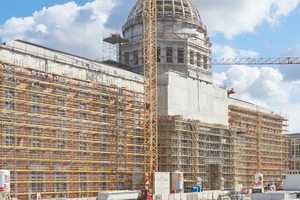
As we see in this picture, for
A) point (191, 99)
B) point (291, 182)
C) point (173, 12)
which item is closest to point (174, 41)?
point (173, 12)

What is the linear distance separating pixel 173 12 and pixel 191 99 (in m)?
20.5

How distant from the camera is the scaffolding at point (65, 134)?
62125 millimetres

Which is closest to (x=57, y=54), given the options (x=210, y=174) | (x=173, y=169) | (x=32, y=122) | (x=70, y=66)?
(x=70, y=66)

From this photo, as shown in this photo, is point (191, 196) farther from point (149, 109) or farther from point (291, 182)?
point (291, 182)

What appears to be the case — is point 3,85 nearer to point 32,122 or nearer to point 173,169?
point 32,122

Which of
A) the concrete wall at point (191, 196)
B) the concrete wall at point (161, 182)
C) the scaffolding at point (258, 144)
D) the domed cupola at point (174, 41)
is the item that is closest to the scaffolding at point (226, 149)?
the scaffolding at point (258, 144)

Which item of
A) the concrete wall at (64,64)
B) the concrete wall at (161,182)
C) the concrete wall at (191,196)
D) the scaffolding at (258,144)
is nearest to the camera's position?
the concrete wall at (64,64)

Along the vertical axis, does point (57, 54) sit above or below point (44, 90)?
above

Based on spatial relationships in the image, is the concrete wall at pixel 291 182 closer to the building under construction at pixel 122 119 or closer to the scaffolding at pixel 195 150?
the building under construction at pixel 122 119

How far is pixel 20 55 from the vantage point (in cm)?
6462

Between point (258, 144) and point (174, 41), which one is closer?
point (174, 41)

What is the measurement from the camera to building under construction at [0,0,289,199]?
63.7 meters

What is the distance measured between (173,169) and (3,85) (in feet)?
120

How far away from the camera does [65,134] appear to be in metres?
68.8
